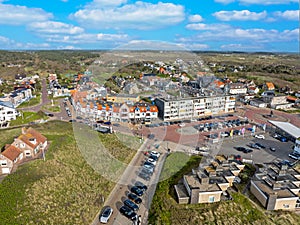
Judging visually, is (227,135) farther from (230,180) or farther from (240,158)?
(230,180)

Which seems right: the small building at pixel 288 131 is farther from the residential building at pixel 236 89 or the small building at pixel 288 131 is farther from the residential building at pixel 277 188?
the residential building at pixel 236 89

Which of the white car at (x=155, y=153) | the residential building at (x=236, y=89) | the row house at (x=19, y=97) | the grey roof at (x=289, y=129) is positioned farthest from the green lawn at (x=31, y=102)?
the residential building at (x=236, y=89)

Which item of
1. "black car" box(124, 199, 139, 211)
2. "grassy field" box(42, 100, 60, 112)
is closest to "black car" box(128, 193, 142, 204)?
"black car" box(124, 199, 139, 211)

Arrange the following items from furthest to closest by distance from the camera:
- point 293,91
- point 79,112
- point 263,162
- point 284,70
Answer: point 284,70
point 293,91
point 79,112
point 263,162

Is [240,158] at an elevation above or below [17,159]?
below

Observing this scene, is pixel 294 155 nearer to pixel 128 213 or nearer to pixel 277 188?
pixel 277 188

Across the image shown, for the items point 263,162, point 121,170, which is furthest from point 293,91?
point 121,170
